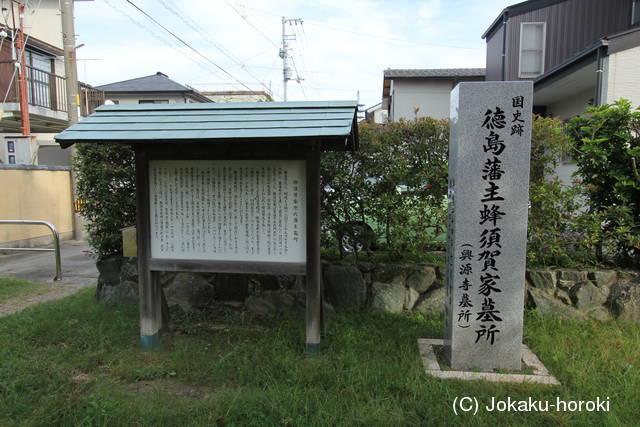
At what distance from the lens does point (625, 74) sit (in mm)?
8641

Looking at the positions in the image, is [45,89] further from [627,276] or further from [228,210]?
[627,276]

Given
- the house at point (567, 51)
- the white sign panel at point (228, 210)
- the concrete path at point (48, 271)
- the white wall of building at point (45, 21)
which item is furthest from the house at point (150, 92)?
the white sign panel at point (228, 210)

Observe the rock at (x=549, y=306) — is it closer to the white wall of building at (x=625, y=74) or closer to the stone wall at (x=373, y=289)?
the stone wall at (x=373, y=289)

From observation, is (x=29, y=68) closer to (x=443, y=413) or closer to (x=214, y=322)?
(x=214, y=322)

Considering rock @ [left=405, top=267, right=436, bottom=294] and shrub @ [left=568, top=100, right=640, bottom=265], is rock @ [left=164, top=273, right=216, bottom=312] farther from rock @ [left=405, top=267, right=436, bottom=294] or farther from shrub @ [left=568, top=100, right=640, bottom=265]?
shrub @ [left=568, top=100, right=640, bottom=265]

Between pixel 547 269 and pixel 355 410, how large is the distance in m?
3.18

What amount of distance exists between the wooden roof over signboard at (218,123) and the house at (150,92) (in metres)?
26.6

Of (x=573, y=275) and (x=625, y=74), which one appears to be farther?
(x=625, y=74)

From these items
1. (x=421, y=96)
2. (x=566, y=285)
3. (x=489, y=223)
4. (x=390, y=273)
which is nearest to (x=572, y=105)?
(x=566, y=285)

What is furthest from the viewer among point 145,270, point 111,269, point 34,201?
point 34,201

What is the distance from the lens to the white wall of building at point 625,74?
8.60 meters

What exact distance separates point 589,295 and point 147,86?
31247 mm

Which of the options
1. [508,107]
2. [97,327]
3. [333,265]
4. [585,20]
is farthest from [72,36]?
[585,20]

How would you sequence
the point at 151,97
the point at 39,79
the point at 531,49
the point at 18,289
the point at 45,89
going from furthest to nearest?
the point at 151,97, the point at 45,89, the point at 39,79, the point at 531,49, the point at 18,289
